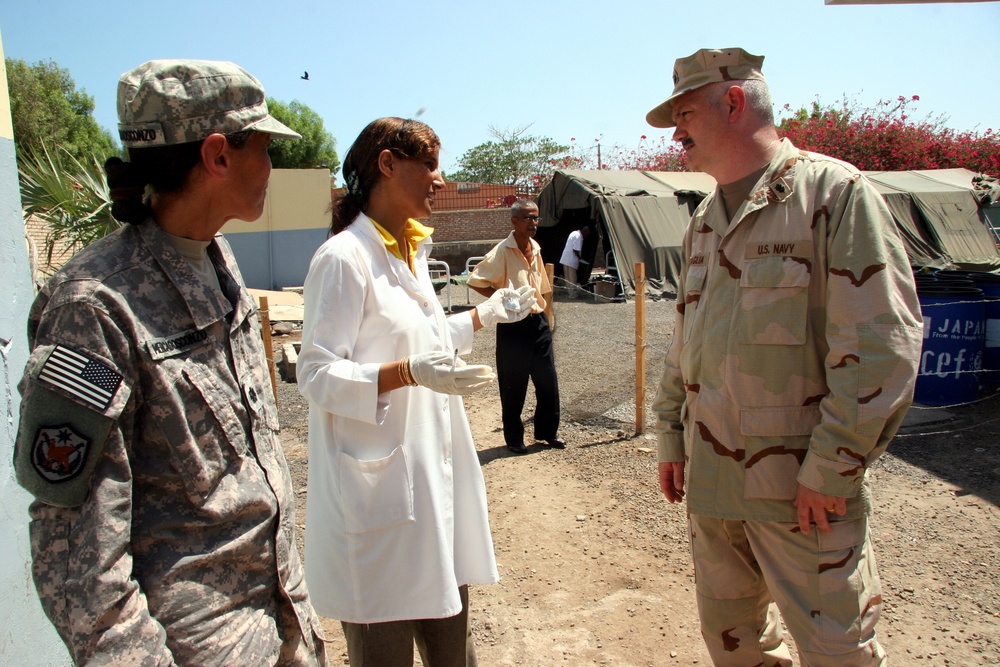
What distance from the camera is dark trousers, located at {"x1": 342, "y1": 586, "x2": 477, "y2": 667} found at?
6.56ft

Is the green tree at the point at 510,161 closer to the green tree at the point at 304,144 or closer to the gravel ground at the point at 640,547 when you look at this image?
the green tree at the point at 304,144

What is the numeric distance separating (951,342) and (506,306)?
486 cm

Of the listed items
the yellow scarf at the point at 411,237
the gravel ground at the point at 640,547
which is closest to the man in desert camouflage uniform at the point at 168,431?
the yellow scarf at the point at 411,237

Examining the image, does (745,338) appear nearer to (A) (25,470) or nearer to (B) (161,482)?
(B) (161,482)

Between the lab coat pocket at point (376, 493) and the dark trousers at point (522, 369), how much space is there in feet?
11.5

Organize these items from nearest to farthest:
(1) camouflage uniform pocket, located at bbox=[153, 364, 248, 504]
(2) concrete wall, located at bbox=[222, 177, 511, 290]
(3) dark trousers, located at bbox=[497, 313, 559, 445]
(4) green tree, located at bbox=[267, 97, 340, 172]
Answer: (1) camouflage uniform pocket, located at bbox=[153, 364, 248, 504]
(3) dark trousers, located at bbox=[497, 313, 559, 445]
(2) concrete wall, located at bbox=[222, 177, 511, 290]
(4) green tree, located at bbox=[267, 97, 340, 172]

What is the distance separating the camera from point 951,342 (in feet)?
19.8

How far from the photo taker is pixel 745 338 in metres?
1.99

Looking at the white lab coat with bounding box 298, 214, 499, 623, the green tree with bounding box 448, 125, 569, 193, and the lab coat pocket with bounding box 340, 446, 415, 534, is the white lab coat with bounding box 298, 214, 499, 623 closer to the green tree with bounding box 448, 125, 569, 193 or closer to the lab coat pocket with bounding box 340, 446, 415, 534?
the lab coat pocket with bounding box 340, 446, 415, 534

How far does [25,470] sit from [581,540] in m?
3.27

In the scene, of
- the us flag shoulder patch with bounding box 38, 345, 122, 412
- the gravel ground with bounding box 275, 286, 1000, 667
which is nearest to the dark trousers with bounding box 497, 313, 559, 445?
the gravel ground with bounding box 275, 286, 1000, 667

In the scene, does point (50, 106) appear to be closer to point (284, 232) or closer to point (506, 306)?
point (284, 232)

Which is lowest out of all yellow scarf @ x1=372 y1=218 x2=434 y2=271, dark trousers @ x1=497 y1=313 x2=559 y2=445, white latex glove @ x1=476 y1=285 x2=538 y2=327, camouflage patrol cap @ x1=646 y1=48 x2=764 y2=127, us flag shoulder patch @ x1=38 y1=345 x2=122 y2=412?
dark trousers @ x1=497 y1=313 x2=559 y2=445

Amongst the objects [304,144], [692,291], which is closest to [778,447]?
[692,291]
